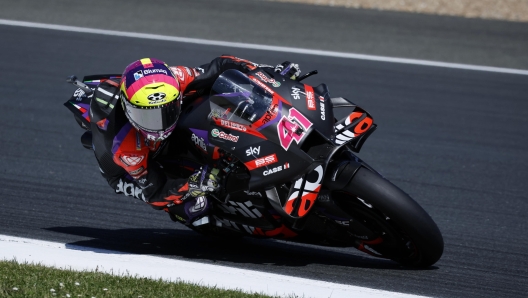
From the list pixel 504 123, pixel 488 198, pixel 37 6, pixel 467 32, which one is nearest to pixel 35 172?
pixel 488 198

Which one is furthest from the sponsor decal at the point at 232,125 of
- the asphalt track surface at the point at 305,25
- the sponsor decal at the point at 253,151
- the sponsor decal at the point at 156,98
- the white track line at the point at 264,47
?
the asphalt track surface at the point at 305,25

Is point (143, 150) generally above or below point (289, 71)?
below

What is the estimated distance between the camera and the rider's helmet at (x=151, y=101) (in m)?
4.71

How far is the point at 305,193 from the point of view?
4555mm

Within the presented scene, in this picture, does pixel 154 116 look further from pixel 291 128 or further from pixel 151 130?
pixel 291 128

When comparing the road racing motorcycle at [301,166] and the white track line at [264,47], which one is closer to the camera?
the road racing motorcycle at [301,166]

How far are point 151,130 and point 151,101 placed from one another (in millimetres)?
191

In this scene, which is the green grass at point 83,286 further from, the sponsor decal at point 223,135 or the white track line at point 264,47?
the white track line at point 264,47

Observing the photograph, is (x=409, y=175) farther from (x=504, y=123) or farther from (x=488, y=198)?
(x=504, y=123)

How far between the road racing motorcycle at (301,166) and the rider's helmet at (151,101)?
0.24 m

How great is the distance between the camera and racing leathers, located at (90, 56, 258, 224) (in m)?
5.02

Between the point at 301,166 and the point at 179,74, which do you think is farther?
the point at 179,74

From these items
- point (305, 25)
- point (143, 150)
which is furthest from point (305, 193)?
point (305, 25)

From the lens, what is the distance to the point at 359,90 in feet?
32.8
